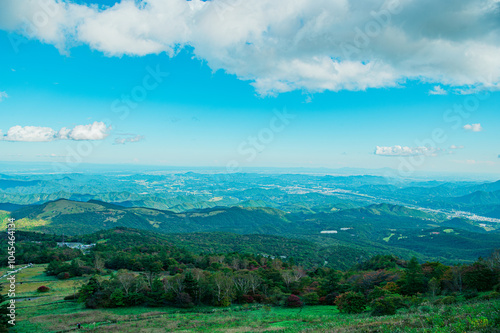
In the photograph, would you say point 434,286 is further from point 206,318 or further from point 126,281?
point 126,281

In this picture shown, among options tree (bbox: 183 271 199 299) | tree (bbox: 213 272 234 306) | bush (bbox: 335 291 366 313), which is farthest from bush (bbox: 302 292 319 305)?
tree (bbox: 183 271 199 299)

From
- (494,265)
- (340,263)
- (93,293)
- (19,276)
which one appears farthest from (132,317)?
(340,263)

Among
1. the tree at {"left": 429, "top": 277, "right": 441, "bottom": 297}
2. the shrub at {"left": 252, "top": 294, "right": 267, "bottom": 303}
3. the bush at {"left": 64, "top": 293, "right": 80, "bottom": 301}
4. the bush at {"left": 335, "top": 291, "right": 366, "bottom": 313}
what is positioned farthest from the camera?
the shrub at {"left": 252, "top": 294, "right": 267, "bottom": 303}

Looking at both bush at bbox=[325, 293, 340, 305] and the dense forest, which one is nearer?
the dense forest

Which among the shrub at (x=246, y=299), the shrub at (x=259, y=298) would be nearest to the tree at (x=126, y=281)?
the shrub at (x=246, y=299)

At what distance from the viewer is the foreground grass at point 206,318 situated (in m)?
19.3

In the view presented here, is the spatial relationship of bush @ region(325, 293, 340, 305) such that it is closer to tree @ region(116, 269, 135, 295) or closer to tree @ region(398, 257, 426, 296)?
tree @ region(398, 257, 426, 296)

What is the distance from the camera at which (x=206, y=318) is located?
3150 cm

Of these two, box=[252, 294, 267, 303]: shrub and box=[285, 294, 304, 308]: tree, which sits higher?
box=[285, 294, 304, 308]: tree

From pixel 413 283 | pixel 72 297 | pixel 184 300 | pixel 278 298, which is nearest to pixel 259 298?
pixel 278 298

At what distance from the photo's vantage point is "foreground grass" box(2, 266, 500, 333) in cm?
1931

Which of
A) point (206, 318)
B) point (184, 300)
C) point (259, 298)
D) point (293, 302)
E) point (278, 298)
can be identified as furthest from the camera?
point (259, 298)

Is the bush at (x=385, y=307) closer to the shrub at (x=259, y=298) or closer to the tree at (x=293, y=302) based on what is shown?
the tree at (x=293, y=302)

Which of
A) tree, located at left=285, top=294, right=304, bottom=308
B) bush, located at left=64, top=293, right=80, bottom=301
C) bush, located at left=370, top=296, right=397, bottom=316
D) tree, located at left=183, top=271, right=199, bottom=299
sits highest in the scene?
bush, located at left=370, top=296, right=397, bottom=316
